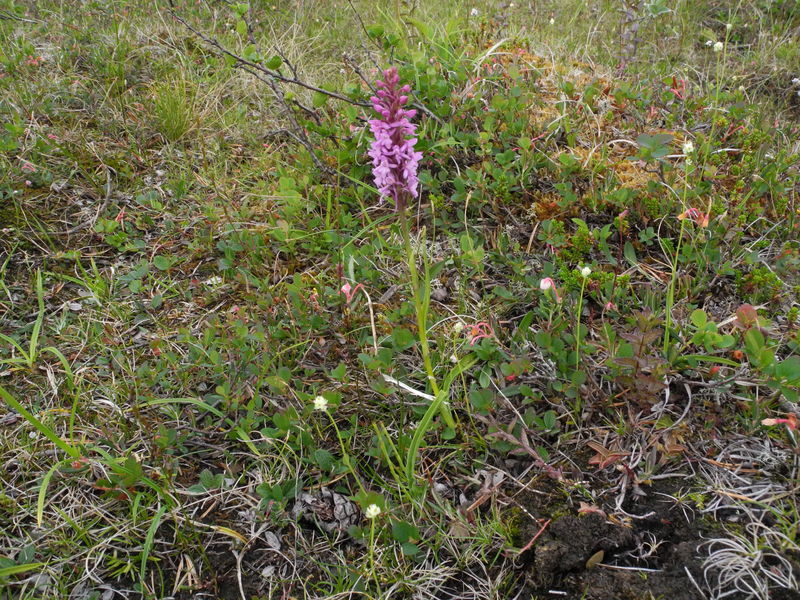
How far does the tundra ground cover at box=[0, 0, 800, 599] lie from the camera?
1.89m

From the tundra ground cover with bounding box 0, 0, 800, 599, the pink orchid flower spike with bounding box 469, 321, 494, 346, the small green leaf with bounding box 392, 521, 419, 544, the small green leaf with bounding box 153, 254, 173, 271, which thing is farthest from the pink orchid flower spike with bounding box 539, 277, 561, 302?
the small green leaf with bounding box 153, 254, 173, 271

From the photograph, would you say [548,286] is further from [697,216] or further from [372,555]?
[372,555]

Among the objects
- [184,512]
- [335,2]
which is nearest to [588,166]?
[184,512]

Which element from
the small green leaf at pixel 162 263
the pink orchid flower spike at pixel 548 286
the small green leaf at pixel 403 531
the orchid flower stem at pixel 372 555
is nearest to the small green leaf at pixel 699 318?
the pink orchid flower spike at pixel 548 286

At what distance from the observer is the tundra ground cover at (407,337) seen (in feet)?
6.20

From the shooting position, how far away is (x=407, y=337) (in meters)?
2.34

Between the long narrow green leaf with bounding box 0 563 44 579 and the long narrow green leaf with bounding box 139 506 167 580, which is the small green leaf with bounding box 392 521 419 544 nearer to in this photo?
the long narrow green leaf with bounding box 139 506 167 580

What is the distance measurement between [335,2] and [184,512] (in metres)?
5.21

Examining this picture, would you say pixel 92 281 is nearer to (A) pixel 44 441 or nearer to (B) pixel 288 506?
(A) pixel 44 441

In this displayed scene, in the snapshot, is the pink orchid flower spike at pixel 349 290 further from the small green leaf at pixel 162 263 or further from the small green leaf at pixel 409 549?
the small green leaf at pixel 409 549

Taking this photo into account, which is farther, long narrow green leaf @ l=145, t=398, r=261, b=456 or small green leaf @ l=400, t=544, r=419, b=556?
long narrow green leaf @ l=145, t=398, r=261, b=456

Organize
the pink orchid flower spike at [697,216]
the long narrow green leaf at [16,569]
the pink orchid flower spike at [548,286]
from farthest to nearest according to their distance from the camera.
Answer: the pink orchid flower spike at [697,216]
the pink orchid flower spike at [548,286]
the long narrow green leaf at [16,569]

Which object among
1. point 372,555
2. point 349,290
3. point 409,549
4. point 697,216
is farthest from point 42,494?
point 697,216

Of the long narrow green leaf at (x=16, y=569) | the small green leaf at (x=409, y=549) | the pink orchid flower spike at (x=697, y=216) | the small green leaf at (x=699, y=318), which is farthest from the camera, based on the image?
the pink orchid flower spike at (x=697, y=216)
